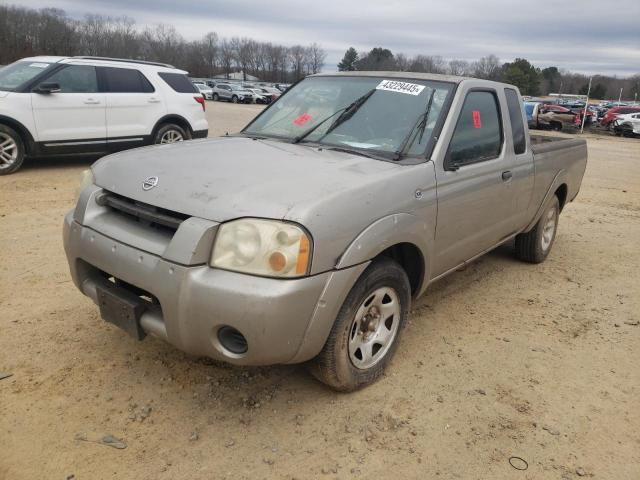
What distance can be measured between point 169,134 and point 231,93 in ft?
122

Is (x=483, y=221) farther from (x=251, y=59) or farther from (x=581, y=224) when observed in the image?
(x=251, y=59)

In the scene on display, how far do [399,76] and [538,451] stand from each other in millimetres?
2691

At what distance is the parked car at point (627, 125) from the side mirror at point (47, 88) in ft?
97.5

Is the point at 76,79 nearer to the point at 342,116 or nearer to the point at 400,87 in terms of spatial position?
the point at 342,116

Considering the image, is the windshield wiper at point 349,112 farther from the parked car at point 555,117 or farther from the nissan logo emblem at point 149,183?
the parked car at point 555,117

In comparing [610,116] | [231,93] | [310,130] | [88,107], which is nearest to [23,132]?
[88,107]

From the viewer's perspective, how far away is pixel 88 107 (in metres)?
8.66

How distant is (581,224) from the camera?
7438mm

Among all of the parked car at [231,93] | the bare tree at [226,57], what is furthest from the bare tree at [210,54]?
the parked car at [231,93]

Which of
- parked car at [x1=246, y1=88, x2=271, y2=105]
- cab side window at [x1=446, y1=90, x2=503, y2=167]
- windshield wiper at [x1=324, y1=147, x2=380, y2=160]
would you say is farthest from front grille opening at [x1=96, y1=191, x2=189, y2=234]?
parked car at [x1=246, y1=88, x2=271, y2=105]

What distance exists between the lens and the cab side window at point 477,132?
3.57 metres

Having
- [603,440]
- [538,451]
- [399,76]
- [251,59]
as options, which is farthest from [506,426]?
[251,59]

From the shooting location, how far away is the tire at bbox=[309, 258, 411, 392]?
2762 millimetres

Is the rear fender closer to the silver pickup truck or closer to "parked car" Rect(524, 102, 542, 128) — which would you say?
the silver pickup truck
